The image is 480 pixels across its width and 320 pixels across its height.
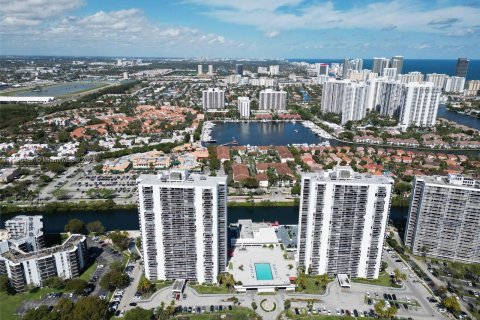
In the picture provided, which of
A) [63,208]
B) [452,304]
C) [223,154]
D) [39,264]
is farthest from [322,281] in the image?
[223,154]

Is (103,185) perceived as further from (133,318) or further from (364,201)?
(364,201)

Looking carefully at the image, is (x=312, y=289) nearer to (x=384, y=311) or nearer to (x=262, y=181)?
(x=384, y=311)

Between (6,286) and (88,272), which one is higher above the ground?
(6,286)

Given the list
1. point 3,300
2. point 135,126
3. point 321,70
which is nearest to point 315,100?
point 135,126

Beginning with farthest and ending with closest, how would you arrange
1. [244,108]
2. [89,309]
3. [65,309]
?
[244,108]
[65,309]
[89,309]

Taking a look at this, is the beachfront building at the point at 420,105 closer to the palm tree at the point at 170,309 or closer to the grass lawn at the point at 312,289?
Answer: the grass lawn at the point at 312,289

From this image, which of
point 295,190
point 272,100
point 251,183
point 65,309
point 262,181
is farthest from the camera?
point 272,100

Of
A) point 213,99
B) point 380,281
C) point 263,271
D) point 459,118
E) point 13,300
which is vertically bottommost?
point 13,300

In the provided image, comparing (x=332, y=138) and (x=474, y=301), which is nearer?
(x=474, y=301)
